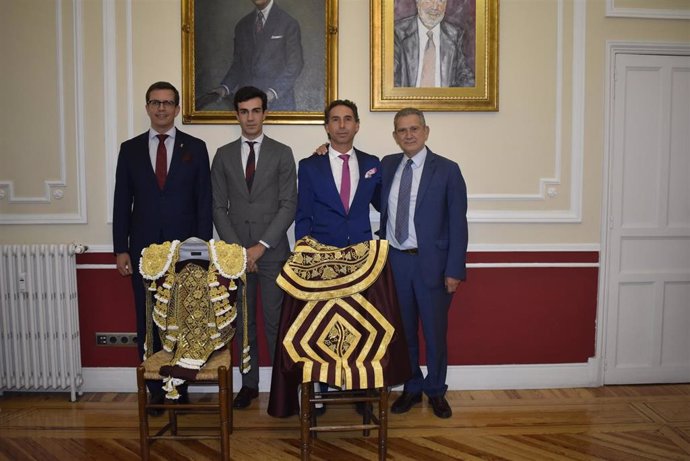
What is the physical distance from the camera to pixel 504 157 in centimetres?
389

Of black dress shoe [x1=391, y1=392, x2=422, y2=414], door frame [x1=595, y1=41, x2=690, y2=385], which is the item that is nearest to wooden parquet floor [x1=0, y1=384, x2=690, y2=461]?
black dress shoe [x1=391, y1=392, x2=422, y2=414]

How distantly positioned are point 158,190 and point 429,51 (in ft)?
6.21

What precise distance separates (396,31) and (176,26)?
1388 mm

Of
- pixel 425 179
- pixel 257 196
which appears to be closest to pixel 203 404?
pixel 257 196

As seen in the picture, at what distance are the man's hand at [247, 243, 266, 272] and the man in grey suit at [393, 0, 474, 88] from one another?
137 cm

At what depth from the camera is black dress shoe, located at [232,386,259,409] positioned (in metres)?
3.58

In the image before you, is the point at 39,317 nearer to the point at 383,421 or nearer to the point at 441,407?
the point at 383,421

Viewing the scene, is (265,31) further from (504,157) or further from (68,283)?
(68,283)

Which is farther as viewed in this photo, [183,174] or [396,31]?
[396,31]

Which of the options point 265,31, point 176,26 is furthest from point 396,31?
point 176,26

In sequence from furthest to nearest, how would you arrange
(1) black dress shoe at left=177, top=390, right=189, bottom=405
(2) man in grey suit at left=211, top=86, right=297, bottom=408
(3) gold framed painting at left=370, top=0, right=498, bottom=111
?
(3) gold framed painting at left=370, top=0, right=498, bottom=111, (1) black dress shoe at left=177, top=390, right=189, bottom=405, (2) man in grey suit at left=211, top=86, right=297, bottom=408

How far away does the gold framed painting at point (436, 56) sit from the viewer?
3.77m

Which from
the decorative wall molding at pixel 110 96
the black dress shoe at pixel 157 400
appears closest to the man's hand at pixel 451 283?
the black dress shoe at pixel 157 400

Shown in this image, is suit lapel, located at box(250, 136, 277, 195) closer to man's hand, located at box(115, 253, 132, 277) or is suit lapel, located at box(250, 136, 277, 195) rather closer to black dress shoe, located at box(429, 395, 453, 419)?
man's hand, located at box(115, 253, 132, 277)
